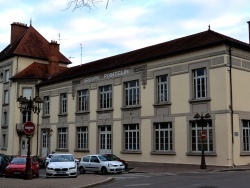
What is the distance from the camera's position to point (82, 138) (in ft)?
119

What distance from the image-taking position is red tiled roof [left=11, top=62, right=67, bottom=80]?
43.5 metres

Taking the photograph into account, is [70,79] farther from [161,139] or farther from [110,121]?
[161,139]

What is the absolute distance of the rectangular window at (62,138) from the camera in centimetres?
3828

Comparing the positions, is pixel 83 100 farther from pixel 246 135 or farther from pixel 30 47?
pixel 246 135

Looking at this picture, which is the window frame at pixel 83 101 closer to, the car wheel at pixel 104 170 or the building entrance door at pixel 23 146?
the building entrance door at pixel 23 146

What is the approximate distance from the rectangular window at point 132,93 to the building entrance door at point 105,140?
3.32 meters

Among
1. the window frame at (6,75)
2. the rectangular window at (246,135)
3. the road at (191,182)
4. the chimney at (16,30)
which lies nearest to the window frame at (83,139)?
the window frame at (6,75)

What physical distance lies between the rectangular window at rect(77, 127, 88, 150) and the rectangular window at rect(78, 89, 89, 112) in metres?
1.94

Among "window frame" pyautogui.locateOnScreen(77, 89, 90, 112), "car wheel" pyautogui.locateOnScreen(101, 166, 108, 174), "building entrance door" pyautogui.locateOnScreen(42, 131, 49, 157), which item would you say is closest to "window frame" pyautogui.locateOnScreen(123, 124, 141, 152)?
"window frame" pyautogui.locateOnScreen(77, 89, 90, 112)

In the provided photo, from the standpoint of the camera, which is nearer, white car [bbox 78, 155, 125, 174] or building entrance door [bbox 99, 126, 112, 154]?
white car [bbox 78, 155, 125, 174]

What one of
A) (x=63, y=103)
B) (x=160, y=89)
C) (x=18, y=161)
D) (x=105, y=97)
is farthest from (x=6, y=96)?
(x=18, y=161)

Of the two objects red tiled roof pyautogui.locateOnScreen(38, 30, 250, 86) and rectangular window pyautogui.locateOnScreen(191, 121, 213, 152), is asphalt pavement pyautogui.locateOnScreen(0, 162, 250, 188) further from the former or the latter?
red tiled roof pyautogui.locateOnScreen(38, 30, 250, 86)

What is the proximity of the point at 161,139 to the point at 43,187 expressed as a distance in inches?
592

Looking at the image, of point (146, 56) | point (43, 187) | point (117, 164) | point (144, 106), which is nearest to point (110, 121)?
point (144, 106)
